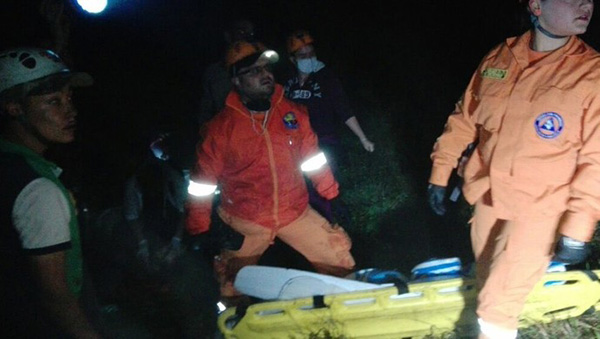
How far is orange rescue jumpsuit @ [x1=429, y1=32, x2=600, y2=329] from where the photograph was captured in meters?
2.36

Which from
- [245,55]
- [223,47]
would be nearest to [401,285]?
[245,55]

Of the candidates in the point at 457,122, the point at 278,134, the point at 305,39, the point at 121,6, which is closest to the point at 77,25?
the point at 121,6

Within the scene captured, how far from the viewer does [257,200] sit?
11.4 ft

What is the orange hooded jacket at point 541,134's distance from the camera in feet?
7.72

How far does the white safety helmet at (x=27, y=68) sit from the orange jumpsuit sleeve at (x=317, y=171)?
1692mm

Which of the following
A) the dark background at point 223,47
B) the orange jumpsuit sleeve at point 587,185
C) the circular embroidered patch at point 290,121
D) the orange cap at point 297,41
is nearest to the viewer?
the orange jumpsuit sleeve at point 587,185

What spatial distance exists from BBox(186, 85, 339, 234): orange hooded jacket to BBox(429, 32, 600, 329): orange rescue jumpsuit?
3.94 feet

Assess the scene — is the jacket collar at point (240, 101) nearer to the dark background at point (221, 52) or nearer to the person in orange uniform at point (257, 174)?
the person in orange uniform at point (257, 174)

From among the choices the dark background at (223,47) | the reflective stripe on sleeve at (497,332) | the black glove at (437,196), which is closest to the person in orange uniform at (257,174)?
the black glove at (437,196)

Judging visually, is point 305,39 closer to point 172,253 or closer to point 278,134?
point 278,134

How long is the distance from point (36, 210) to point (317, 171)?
213cm

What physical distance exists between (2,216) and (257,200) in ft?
5.80

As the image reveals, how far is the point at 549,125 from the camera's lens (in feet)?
7.82

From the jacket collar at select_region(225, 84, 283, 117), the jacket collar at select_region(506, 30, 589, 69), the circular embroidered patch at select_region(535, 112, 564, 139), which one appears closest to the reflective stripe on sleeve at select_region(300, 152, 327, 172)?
the jacket collar at select_region(225, 84, 283, 117)
